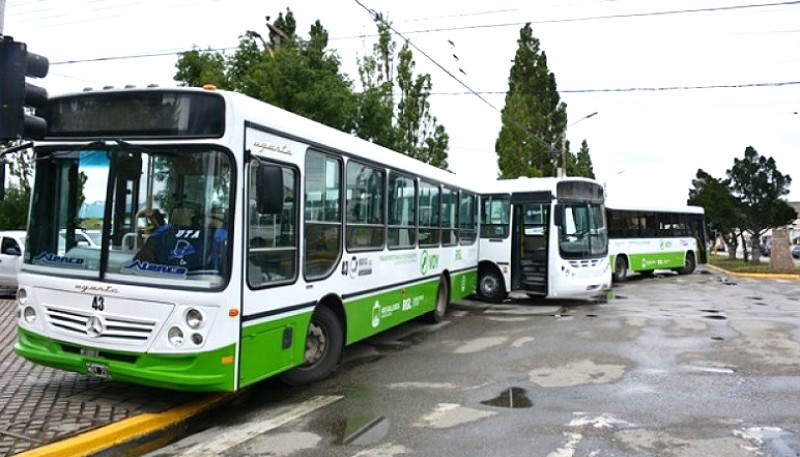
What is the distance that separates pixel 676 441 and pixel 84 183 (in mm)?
5674

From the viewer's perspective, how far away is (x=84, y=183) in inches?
234

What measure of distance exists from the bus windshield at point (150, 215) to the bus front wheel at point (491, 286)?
34.8 ft

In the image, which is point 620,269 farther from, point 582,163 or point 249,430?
point 582,163

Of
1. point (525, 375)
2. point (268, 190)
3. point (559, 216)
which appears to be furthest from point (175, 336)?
point (559, 216)

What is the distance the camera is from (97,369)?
564cm

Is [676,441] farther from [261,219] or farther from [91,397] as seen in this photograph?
[91,397]

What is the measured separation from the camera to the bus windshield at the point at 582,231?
47.9ft

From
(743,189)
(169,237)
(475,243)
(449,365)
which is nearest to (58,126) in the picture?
(169,237)

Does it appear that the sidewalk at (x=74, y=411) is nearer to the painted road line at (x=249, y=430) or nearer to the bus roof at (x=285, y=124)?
the painted road line at (x=249, y=430)

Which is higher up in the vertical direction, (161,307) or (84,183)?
(84,183)

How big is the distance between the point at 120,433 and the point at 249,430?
1040mm

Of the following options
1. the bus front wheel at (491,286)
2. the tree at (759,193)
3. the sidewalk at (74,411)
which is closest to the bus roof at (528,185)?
the bus front wheel at (491,286)

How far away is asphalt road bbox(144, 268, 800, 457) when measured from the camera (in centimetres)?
520

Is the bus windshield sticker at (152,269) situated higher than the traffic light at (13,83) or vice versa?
the traffic light at (13,83)
